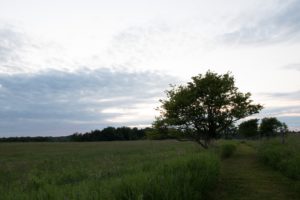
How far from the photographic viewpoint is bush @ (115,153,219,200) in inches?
300

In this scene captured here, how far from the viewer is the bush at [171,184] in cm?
762

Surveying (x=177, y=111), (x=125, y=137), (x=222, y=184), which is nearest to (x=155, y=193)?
(x=222, y=184)

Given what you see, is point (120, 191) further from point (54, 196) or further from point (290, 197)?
point (290, 197)

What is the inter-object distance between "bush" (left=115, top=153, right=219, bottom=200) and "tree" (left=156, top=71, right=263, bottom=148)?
760 inches

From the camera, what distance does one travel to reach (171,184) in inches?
335

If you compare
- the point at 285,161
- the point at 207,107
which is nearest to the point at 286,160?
the point at 285,161

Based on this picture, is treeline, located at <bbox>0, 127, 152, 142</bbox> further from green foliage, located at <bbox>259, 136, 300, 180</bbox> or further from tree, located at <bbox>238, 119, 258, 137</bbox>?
green foliage, located at <bbox>259, 136, 300, 180</bbox>

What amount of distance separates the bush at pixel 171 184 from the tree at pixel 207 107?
63.3 ft

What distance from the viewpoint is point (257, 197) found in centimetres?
1084

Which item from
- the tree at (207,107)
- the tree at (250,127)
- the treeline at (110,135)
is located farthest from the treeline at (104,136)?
the tree at (207,107)

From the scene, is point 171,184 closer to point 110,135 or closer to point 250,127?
point 250,127

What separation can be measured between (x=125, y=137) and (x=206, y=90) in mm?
129451

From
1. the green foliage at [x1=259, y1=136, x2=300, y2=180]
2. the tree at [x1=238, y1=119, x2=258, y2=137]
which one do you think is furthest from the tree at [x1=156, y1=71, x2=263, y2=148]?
the tree at [x1=238, y1=119, x2=258, y2=137]

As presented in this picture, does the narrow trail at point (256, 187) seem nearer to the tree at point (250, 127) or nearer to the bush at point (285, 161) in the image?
the bush at point (285, 161)
